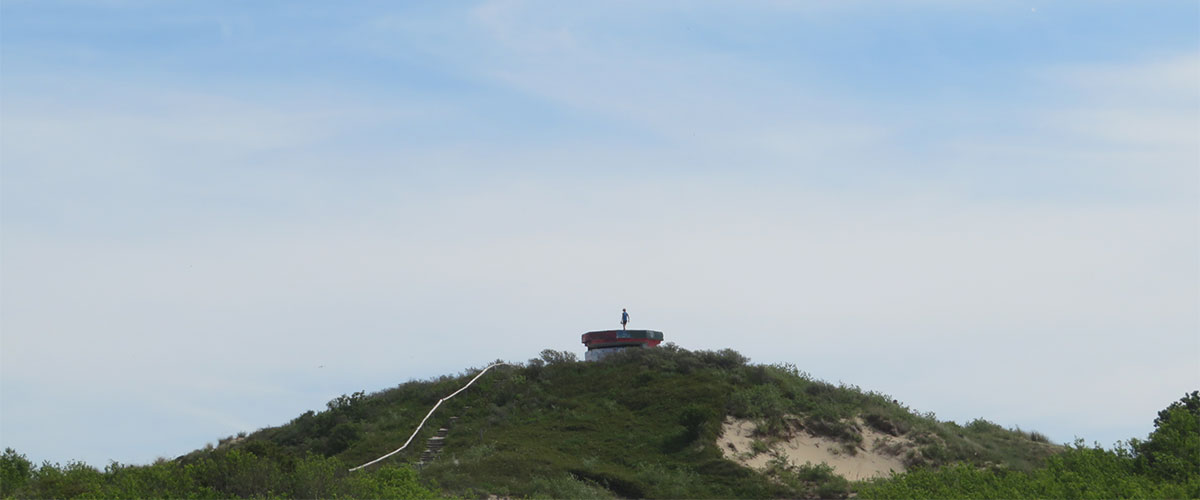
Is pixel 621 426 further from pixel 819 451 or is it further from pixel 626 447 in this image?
pixel 819 451

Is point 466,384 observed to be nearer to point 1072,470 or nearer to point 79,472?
point 79,472

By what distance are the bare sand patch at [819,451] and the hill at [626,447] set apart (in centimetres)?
8

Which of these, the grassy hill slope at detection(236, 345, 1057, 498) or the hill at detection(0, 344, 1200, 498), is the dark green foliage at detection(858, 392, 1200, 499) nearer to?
the hill at detection(0, 344, 1200, 498)

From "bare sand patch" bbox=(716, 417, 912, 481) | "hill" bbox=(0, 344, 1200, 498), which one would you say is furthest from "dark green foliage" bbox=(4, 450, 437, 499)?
"bare sand patch" bbox=(716, 417, 912, 481)

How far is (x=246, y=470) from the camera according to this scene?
28.4 metres

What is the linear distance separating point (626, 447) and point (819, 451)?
7639 millimetres

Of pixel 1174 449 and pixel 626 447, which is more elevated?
pixel 626 447

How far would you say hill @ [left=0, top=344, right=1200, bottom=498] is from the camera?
2866cm

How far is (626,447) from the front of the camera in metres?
43.4

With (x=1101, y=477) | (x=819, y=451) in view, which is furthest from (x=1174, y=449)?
(x=819, y=451)

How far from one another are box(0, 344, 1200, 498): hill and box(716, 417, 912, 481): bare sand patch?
0.08 meters

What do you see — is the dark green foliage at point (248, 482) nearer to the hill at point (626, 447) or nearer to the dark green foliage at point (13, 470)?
the hill at point (626, 447)

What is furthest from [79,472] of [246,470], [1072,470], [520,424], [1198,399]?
[1198,399]

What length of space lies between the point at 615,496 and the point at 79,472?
16.8m
